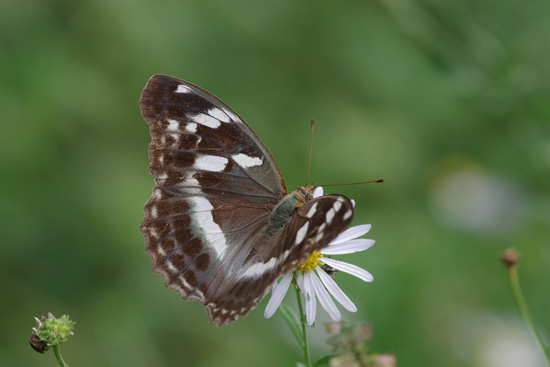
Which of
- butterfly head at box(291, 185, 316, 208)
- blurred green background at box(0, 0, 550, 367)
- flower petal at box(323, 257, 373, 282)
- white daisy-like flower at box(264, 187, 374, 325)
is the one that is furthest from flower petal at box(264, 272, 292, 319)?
blurred green background at box(0, 0, 550, 367)

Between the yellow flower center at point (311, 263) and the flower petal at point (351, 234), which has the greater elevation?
the flower petal at point (351, 234)

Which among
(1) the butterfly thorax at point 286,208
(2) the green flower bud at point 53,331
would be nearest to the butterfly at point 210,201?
(1) the butterfly thorax at point 286,208

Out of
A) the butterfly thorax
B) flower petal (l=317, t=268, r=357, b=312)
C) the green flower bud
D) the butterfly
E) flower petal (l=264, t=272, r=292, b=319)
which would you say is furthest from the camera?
the butterfly thorax

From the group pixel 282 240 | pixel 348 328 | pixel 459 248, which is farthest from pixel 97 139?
pixel 348 328

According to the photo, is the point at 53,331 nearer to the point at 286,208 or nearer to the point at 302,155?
the point at 286,208

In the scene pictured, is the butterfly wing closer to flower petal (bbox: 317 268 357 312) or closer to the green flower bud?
flower petal (bbox: 317 268 357 312)

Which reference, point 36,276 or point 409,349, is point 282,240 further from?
point 36,276

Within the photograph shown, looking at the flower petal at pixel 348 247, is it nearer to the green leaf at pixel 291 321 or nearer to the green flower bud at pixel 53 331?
the green leaf at pixel 291 321
